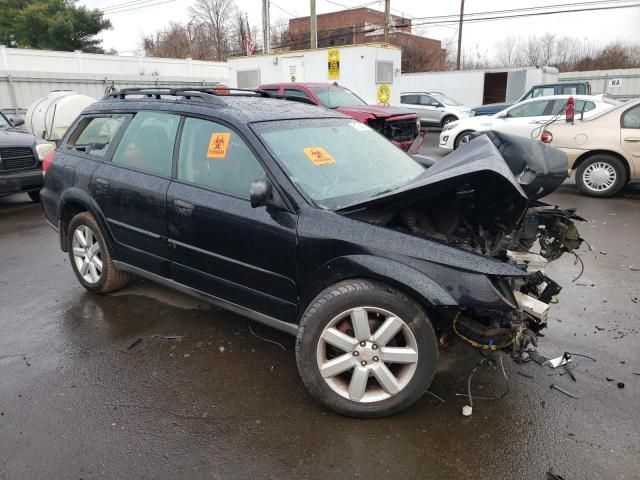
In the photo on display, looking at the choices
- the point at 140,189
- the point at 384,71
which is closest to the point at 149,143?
the point at 140,189

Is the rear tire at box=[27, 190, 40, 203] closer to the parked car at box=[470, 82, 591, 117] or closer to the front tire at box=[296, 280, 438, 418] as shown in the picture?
the front tire at box=[296, 280, 438, 418]

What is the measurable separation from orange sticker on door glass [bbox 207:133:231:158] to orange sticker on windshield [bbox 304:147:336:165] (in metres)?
0.55

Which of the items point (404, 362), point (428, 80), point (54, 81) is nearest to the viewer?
point (404, 362)

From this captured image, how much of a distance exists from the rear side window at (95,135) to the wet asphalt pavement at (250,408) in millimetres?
1374

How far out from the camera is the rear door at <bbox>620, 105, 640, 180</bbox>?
7.57 metres

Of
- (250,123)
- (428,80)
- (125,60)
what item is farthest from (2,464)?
(125,60)

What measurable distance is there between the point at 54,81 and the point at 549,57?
45.9 m

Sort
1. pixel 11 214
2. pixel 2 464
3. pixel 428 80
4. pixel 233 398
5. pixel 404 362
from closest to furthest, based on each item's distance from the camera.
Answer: pixel 2 464
pixel 404 362
pixel 233 398
pixel 11 214
pixel 428 80

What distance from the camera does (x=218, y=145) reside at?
132 inches

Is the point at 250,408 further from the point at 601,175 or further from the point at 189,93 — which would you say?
the point at 601,175

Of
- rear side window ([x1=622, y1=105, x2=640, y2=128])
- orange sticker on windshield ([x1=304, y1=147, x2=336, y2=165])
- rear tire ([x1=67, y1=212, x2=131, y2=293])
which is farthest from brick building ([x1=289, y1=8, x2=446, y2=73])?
orange sticker on windshield ([x1=304, y1=147, x2=336, y2=165])

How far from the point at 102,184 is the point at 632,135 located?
7.67m

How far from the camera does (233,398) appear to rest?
294 centimetres

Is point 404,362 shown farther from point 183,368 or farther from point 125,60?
point 125,60
